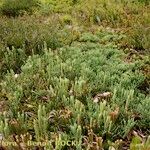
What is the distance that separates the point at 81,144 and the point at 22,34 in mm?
3213

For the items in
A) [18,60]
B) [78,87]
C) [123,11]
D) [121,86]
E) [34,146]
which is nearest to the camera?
[34,146]

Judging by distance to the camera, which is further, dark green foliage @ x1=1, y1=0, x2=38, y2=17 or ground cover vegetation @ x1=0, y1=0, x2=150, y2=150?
dark green foliage @ x1=1, y1=0, x2=38, y2=17

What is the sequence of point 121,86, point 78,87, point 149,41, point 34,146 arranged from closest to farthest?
point 34,146, point 78,87, point 121,86, point 149,41

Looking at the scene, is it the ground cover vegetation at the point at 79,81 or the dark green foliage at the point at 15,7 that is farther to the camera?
the dark green foliage at the point at 15,7

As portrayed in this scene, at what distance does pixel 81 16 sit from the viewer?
8523 millimetres

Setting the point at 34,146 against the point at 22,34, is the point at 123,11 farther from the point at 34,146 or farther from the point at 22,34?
the point at 34,146

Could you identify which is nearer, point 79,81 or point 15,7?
point 79,81

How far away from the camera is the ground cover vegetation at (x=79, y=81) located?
158 inches

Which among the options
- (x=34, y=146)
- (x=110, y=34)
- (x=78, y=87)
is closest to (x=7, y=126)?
(x=34, y=146)

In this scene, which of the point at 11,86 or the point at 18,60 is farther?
the point at 18,60

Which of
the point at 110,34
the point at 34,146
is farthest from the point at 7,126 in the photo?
the point at 110,34

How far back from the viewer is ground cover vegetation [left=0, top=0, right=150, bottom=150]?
401 cm

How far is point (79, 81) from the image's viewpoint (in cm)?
481

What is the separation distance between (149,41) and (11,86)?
8.45 feet
